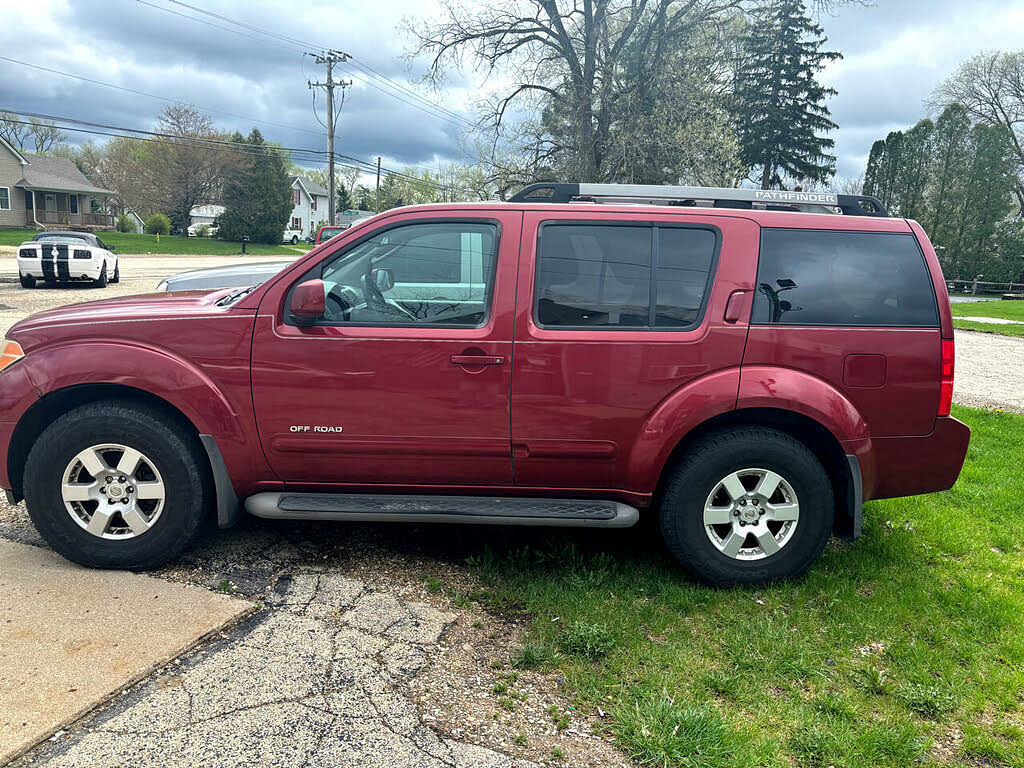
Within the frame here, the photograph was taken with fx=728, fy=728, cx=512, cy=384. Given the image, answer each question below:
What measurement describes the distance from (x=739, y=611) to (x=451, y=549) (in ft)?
5.21

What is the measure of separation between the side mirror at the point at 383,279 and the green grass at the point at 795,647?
1.53 m

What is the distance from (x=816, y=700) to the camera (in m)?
2.89

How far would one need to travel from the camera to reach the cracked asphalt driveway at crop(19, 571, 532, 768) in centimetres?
247

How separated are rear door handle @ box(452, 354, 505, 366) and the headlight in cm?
221

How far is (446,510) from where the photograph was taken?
3.61 metres

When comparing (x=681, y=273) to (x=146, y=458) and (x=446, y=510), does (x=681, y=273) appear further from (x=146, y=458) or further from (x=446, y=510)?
(x=146, y=458)

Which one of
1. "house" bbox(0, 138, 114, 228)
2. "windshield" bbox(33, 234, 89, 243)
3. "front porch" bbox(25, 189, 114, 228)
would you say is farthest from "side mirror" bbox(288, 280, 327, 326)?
"front porch" bbox(25, 189, 114, 228)

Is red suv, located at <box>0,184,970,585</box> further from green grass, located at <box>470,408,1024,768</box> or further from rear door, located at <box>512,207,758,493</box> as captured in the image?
green grass, located at <box>470,408,1024,768</box>

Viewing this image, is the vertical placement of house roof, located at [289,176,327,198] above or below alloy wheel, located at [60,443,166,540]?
above

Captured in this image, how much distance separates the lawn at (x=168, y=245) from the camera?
4034cm

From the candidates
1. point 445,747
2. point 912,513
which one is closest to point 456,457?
point 445,747

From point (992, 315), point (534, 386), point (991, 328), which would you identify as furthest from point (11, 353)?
point (992, 315)

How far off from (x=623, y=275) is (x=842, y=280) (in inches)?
42.9

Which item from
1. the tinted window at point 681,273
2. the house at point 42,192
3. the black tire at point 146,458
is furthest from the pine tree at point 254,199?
the tinted window at point 681,273
